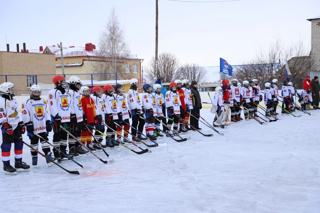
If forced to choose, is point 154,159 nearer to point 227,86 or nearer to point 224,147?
point 224,147

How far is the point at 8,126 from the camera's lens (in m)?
5.25

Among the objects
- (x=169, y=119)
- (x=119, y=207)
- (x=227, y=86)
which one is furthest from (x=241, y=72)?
(x=119, y=207)

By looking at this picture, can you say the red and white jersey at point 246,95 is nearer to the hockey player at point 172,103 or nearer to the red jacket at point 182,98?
the red jacket at point 182,98

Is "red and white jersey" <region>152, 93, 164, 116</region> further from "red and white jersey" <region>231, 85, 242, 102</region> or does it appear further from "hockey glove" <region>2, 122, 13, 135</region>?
"hockey glove" <region>2, 122, 13, 135</region>

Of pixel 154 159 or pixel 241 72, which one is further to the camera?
pixel 241 72

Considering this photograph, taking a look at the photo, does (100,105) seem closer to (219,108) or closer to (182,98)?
(182,98)

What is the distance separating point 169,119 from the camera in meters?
9.10

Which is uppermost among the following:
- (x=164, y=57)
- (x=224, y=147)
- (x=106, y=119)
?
(x=164, y=57)

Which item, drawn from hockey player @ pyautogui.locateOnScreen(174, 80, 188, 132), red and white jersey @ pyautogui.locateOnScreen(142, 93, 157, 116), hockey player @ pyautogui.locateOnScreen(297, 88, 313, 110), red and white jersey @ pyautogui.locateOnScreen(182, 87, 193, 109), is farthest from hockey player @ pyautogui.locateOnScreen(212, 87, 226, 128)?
hockey player @ pyautogui.locateOnScreen(297, 88, 313, 110)

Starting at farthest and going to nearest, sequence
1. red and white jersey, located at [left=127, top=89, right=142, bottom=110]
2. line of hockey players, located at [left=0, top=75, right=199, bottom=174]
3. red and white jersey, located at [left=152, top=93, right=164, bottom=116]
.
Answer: red and white jersey, located at [left=152, top=93, right=164, bottom=116] → red and white jersey, located at [left=127, top=89, right=142, bottom=110] → line of hockey players, located at [left=0, top=75, right=199, bottom=174]

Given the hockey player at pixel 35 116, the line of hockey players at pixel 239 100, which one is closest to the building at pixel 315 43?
the line of hockey players at pixel 239 100

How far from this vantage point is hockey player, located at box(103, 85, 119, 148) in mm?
7426

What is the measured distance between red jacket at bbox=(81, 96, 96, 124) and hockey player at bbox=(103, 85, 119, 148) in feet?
1.60

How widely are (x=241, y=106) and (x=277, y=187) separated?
7.87m
